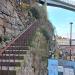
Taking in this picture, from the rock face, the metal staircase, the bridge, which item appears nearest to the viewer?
the metal staircase

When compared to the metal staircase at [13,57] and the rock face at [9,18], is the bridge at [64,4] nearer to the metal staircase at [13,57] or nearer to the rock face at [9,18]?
the rock face at [9,18]

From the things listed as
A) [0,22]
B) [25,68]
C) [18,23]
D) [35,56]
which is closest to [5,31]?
[0,22]

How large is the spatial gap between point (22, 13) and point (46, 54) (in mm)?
6090

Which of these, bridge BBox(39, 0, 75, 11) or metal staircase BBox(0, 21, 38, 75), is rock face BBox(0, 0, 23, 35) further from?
bridge BBox(39, 0, 75, 11)

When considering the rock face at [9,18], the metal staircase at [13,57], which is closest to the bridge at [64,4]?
the rock face at [9,18]

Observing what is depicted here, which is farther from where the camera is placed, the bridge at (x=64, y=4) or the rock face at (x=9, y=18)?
the bridge at (x=64, y=4)

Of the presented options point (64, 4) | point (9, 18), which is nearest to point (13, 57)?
point (9, 18)

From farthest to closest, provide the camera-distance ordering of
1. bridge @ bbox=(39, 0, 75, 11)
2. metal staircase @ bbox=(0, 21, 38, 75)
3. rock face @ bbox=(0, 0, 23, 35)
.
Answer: bridge @ bbox=(39, 0, 75, 11)
rock face @ bbox=(0, 0, 23, 35)
metal staircase @ bbox=(0, 21, 38, 75)

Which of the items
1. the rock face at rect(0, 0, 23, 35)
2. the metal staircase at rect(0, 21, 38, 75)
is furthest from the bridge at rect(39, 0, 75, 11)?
the metal staircase at rect(0, 21, 38, 75)

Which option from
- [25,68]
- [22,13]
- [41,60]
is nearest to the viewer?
[25,68]

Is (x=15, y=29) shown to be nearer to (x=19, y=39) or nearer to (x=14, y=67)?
(x=19, y=39)

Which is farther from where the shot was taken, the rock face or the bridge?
the bridge

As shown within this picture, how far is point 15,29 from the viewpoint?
56.7ft

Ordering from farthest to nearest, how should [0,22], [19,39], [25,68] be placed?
[0,22]
[19,39]
[25,68]
